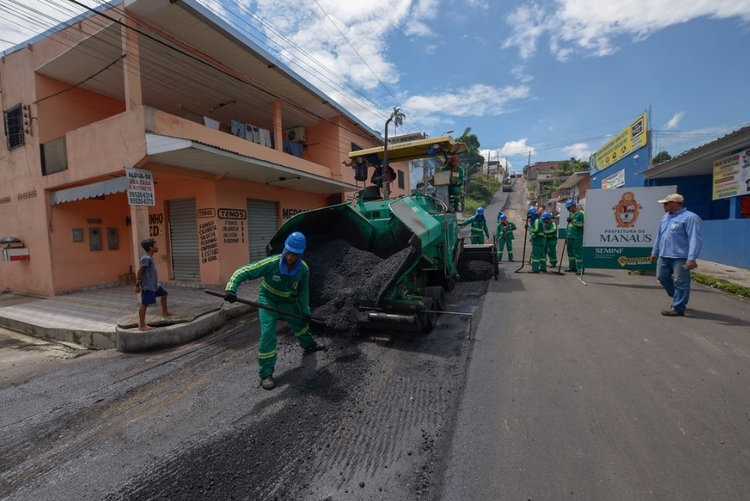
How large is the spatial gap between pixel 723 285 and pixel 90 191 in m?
12.7

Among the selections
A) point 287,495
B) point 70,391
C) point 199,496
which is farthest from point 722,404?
point 70,391

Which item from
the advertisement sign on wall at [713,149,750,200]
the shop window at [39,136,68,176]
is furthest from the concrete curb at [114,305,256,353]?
the advertisement sign on wall at [713,149,750,200]

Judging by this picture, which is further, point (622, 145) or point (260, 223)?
point (622, 145)

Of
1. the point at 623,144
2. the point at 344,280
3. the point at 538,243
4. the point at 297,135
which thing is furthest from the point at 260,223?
the point at 623,144

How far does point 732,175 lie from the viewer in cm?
900

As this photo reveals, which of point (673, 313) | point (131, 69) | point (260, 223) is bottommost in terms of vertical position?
point (673, 313)

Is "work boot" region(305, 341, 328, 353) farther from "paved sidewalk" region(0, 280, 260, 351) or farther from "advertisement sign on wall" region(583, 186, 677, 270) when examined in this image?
"advertisement sign on wall" region(583, 186, 677, 270)

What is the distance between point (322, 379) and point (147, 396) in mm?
1743

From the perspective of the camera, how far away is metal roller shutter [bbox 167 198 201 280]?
28.3 feet

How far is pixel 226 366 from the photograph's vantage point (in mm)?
3914

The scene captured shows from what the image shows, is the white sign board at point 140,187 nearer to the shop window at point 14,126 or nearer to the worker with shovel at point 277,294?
the worker with shovel at point 277,294

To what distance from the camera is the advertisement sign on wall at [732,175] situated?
8.48 meters

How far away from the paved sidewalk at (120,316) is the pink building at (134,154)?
843 mm

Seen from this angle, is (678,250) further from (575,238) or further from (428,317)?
(428,317)
